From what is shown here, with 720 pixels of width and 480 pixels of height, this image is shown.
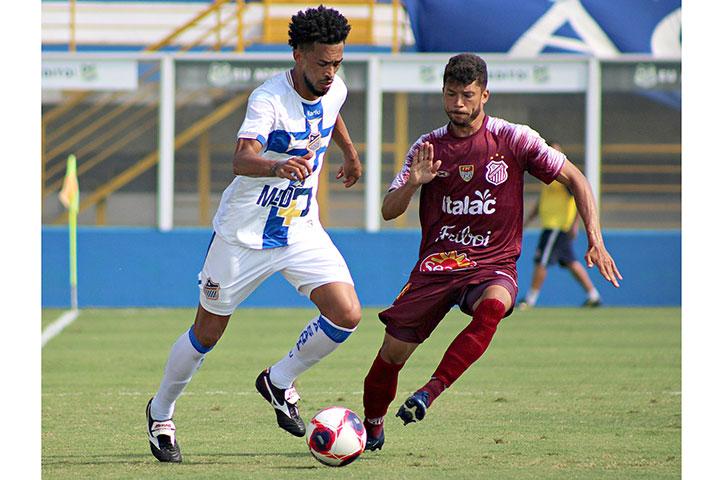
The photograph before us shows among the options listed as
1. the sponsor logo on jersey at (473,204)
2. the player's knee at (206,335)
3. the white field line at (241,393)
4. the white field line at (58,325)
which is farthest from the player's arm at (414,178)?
the white field line at (58,325)

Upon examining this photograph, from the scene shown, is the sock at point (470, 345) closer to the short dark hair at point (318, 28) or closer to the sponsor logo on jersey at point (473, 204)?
the sponsor logo on jersey at point (473, 204)

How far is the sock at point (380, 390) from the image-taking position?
22.8 feet

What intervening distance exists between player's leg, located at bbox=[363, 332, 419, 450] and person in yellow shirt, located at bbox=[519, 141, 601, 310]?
9886mm

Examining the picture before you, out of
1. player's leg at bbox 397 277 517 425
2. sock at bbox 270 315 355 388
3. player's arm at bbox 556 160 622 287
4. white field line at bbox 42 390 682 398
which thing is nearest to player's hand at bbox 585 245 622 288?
player's arm at bbox 556 160 622 287

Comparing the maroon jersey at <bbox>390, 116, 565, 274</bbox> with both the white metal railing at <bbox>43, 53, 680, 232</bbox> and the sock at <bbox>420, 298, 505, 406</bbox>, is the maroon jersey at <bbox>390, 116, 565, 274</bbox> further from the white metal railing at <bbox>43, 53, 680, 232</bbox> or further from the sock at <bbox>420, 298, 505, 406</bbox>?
the white metal railing at <bbox>43, 53, 680, 232</bbox>

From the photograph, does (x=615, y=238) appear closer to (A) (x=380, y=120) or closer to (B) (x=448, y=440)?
(A) (x=380, y=120)

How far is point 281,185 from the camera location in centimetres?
689

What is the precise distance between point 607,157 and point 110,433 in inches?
606

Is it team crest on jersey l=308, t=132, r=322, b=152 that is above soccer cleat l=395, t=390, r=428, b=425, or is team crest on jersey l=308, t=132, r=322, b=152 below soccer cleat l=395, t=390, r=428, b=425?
above

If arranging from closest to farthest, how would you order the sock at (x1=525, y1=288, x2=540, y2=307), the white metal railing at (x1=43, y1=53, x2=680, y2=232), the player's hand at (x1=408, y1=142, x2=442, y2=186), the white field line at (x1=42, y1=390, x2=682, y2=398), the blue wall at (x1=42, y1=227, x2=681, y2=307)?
the player's hand at (x1=408, y1=142, x2=442, y2=186), the white field line at (x1=42, y1=390, x2=682, y2=398), the sock at (x1=525, y1=288, x2=540, y2=307), the blue wall at (x1=42, y1=227, x2=681, y2=307), the white metal railing at (x1=43, y1=53, x2=680, y2=232)

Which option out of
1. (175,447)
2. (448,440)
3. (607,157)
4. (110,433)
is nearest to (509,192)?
(448,440)

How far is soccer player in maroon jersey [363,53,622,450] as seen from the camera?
6.86 m

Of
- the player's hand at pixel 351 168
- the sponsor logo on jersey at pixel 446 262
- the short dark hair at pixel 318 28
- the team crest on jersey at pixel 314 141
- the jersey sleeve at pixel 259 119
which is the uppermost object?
the short dark hair at pixel 318 28

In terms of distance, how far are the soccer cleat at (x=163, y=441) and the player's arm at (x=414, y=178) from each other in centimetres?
161
